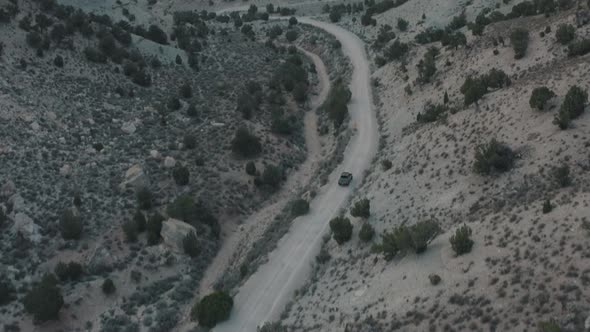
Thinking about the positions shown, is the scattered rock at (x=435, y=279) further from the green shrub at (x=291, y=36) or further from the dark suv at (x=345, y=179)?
the green shrub at (x=291, y=36)

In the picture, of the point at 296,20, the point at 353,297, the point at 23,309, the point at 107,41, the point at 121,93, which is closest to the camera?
the point at 353,297

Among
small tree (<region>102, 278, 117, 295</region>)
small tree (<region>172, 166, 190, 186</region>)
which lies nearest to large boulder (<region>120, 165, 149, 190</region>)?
small tree (<region>172, 166, 190, 186</region>)

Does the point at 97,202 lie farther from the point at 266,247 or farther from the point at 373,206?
→ the point at 373,206

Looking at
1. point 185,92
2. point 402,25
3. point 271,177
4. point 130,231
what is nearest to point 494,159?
point 271,177

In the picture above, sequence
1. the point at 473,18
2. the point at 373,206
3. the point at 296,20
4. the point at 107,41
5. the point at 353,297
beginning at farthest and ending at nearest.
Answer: the point at 296,20, the point at 473,18, the point at 107,41, the point at 373,206, the point at 353,297

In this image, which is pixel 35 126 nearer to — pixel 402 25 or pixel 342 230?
pixel 342 230

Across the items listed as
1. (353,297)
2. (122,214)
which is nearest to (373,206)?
(353,297)
